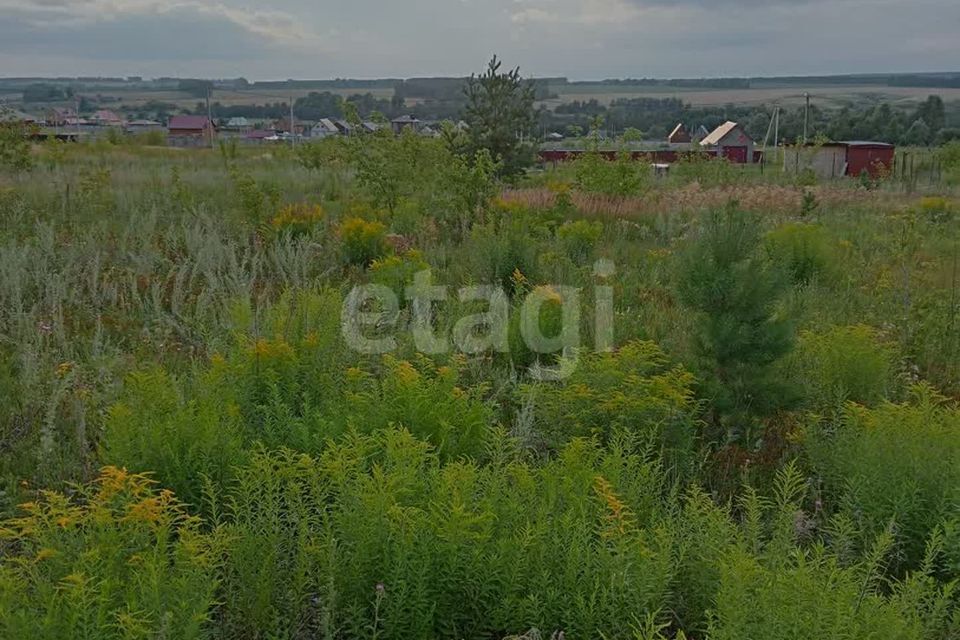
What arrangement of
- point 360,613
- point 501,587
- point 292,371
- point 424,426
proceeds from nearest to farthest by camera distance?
point 360,613
point 501,587
point 424,426
point 292,371

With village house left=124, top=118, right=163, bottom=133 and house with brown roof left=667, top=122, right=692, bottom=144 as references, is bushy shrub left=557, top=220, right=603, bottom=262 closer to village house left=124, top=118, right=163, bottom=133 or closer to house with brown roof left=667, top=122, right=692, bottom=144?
house with brown roof left=667, top=122, right=692, bottom=144

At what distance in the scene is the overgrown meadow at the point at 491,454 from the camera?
207cm

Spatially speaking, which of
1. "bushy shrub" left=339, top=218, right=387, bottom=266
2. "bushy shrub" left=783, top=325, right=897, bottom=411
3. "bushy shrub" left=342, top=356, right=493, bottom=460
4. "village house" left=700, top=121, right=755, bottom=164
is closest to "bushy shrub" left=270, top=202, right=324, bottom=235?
"bushy shrub" left=339, top=218, right=387, bottom=266

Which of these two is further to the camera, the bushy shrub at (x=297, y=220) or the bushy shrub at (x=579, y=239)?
the bushy shrub at (x=297, y=220)

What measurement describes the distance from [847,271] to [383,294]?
443 centimetres

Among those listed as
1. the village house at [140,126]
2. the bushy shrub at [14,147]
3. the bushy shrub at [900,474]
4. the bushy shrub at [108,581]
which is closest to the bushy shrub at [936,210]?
the bushy shrub at [900,474]

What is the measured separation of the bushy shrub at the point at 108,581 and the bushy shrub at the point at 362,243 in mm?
5628

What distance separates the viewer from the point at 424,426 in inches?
125

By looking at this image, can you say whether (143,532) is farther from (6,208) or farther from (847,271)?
(6,208)

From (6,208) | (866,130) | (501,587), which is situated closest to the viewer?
(501,587)

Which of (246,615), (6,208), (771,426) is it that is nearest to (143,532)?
(246,615)

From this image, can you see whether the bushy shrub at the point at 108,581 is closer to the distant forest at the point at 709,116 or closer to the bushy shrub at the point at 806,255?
the bushy shrub at the point at 806,255

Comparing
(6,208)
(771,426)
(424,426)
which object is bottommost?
(771,426)

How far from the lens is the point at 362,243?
775 cm
